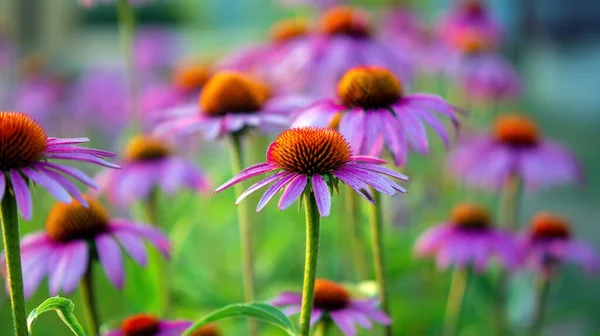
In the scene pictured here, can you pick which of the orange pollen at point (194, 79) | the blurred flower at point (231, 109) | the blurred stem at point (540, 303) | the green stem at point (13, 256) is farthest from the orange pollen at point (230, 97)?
the orange pollen at point (194, 79)

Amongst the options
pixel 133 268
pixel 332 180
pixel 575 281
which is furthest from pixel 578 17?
pixel 332 180

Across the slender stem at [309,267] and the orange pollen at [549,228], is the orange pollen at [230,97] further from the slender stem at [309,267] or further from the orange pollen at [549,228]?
the orange pollen at [549,228]

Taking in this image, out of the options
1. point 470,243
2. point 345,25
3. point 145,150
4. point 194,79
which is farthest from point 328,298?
point 194,79

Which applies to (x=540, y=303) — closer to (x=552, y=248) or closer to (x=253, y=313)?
(x=552, y=248)

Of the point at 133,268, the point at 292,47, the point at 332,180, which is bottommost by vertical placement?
the point at 133,268

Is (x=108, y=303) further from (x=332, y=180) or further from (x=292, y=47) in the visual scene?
(x=332, y=180)

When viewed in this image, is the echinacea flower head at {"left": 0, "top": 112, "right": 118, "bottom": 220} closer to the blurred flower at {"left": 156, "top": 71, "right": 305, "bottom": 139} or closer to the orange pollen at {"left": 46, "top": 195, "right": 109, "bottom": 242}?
the orange pollen at {"left": 46, "top": 195, "right": 109, "bottom": 242}
